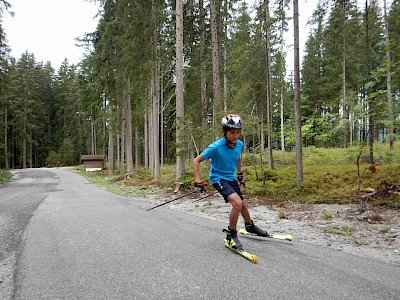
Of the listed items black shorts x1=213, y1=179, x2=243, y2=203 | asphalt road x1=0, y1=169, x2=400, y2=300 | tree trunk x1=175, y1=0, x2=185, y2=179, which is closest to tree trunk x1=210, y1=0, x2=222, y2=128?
tree trunk x1=175, y1=0, x2=185, y2=179

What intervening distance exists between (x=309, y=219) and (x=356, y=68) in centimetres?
2665

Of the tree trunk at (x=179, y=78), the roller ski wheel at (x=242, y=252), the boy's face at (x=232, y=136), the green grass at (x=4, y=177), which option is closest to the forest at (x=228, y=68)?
the tree trunk at (x=179, y=78)

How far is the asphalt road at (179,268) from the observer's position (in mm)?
2789

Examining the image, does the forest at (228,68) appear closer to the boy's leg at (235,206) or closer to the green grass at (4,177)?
the boy's leg at (235,206)

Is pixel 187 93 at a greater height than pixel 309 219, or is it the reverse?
pixel 187 93

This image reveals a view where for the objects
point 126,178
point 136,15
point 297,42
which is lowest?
point 126,178

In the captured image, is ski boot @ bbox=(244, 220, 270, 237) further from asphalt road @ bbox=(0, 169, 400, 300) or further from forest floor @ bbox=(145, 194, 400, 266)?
forest floor @ bbox=(145, 194, 400, 266)

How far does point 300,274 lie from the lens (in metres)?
3.22

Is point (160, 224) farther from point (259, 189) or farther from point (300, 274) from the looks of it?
point (259, 189)

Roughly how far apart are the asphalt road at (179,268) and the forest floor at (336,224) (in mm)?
643

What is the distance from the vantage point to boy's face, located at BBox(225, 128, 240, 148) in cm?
407

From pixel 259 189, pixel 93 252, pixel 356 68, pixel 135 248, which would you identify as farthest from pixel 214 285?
pixel 356 68

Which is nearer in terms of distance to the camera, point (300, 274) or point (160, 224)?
point (300, 274)

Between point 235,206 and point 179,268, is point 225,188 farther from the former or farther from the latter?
point 179,268
